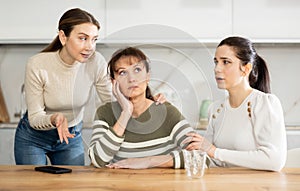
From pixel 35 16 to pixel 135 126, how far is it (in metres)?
1.64

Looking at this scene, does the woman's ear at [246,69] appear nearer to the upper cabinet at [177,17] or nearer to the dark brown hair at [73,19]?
the dark brown hair at [73,19]

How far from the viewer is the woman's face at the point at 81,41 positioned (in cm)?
185

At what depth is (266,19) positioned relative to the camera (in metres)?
3.11

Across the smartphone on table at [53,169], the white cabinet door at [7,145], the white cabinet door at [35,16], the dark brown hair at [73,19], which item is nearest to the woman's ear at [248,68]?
the dark brown hair at [73,19]

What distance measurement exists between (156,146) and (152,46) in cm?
31

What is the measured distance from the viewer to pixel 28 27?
3.12 m

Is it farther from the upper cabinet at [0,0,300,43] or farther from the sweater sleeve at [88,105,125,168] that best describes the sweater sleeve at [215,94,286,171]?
the upper cabinet at [0,0,300,43]

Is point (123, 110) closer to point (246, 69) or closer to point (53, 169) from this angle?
point (53, 169)

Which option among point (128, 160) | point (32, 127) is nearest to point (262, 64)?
point (128, 160)

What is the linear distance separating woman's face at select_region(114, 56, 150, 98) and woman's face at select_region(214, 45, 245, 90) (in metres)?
0.28

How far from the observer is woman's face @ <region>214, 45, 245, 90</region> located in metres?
1.82

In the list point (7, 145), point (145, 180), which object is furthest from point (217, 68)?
point (7, 145)

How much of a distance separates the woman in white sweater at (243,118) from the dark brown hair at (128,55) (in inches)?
8.7

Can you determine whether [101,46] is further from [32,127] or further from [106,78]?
[32,127]
